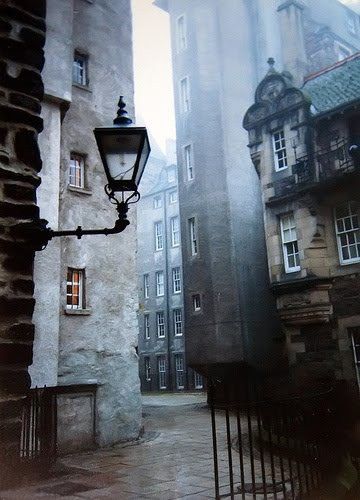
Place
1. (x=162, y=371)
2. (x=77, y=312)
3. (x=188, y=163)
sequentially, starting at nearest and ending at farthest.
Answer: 1. (x=77, y=312)
2. (x=188, y=163)
3. (x=162, y=371)

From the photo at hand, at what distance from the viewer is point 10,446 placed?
3.30m

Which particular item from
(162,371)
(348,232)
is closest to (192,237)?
(348,232)

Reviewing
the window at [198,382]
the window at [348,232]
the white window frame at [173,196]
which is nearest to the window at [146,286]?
the white window frame at [173,196]

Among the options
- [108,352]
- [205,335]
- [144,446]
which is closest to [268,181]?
[205,335]

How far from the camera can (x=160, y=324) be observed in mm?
40438

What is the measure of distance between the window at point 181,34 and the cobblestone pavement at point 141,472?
2094 centimetres

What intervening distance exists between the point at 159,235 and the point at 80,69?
2768 cm

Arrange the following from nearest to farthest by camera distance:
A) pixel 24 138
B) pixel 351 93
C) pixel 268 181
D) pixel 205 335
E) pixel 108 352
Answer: pixel 24 138 < pixel 108 352 < pixel 351 93 < pixel 268 181 < pixel 205 335

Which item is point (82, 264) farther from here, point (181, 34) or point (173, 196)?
point (173, 196)

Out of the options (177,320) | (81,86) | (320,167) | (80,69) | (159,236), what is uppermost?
(159,236)

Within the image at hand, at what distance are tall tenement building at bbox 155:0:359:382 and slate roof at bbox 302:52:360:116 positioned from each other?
6.44 ft

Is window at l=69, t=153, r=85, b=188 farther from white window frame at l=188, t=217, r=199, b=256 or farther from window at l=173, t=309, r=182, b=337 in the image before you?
window at l=173, t=309, r=182, b=337

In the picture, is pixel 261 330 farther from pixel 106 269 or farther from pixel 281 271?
pixel 106 269

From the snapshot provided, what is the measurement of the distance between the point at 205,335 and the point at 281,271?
20.8 ft
